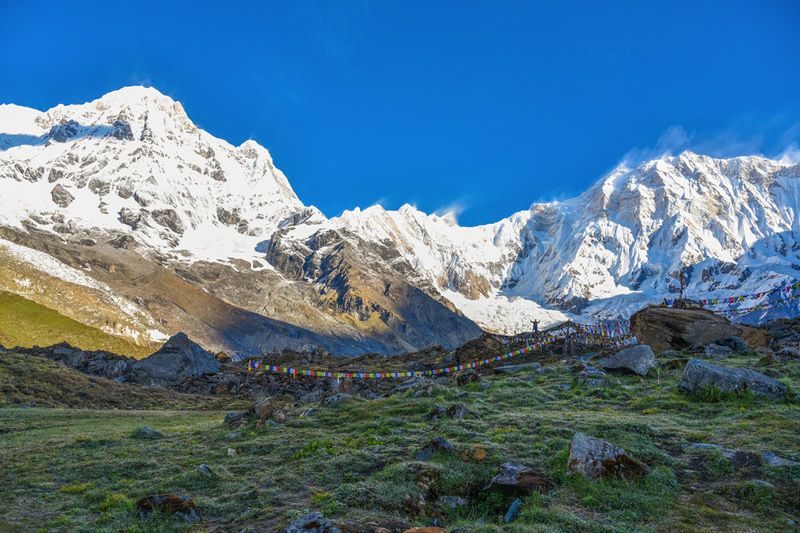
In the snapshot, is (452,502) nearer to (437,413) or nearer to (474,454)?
(474,454)

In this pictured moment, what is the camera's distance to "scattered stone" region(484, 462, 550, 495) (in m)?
11.0

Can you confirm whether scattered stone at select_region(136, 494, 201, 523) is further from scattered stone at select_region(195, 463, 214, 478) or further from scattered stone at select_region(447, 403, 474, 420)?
scattered stone at select_region(447, 403, 474, 420)

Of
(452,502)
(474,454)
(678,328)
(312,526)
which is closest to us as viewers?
(312,526)

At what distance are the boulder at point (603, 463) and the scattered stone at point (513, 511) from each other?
184cm

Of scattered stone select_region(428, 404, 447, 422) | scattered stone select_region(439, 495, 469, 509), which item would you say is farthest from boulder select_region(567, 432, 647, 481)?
scattered stone select_region(428, 404, 447, 422)

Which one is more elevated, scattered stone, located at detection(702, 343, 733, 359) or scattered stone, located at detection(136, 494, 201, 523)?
scattered stone, located at detection(702, 343, 733, 359)

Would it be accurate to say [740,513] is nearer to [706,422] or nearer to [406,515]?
→ [406,515]

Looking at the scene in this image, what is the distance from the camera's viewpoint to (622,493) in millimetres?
10641

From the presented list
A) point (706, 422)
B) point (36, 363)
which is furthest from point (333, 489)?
point (36, 363)

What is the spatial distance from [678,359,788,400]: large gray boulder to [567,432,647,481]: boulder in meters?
9.33

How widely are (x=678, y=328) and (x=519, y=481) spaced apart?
32.5 meters

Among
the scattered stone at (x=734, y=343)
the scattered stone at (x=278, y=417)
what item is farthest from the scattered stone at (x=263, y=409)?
the scattered stone at (x=734, y=343)

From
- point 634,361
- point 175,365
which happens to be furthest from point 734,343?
point 175,365

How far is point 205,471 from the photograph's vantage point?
13.9m
